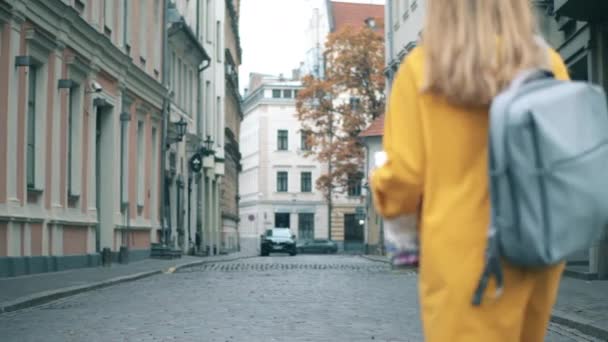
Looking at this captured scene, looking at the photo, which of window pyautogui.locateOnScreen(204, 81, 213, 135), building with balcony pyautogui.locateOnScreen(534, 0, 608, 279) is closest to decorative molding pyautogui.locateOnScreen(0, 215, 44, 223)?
building with balcony pyautogui.locateOnScreen(534, 0, 608, 279)

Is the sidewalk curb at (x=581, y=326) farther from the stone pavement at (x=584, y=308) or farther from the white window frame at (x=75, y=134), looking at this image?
the white window frame at (x=75, y=134)

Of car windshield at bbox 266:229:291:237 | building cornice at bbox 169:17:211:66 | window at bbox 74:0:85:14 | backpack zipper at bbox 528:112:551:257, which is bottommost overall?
car windshield at bbox 266:229:291:237

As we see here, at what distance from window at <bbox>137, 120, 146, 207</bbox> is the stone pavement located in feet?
53.7

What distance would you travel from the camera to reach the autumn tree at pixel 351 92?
55406 mm

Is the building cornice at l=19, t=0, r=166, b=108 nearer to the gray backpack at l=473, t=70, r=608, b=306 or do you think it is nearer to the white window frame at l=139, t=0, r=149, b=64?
the white window frame at l=139, t=0, r=149, b=64

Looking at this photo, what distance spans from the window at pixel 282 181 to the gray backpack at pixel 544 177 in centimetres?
9019

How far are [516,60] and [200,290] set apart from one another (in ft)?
44.3

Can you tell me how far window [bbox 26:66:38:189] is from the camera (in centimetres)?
1884

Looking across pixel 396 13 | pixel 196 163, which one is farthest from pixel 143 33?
pixel 396 13

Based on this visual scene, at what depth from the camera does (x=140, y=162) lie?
3070cm

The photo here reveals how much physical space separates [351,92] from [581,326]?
4699 cm

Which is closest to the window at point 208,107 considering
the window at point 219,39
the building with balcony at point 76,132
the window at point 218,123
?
the window at point 218,123

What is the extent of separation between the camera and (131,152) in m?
29.0

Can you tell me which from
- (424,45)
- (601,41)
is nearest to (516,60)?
(424,45)
